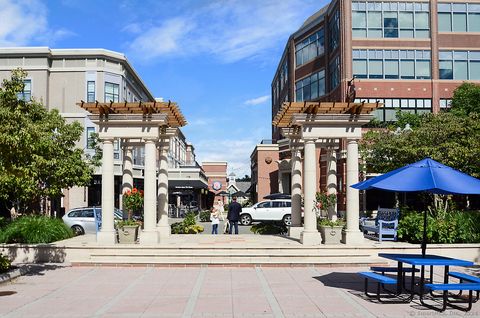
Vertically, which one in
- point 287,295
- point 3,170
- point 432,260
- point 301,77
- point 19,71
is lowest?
point 287,295

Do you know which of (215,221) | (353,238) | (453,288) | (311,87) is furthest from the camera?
(311,87)

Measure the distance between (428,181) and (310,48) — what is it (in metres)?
39.3

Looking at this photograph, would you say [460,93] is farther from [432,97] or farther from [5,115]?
[5,115]

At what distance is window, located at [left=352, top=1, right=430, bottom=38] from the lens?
39.1 m

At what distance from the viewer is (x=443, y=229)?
52.9ft

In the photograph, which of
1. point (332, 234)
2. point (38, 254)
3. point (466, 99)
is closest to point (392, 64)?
point (466, 99)

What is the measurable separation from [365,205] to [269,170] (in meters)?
15.4

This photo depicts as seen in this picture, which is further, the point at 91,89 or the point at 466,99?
the point at 91,89

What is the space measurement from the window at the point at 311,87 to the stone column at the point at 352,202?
28.2 metres

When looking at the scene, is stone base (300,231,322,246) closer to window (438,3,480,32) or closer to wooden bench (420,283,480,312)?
wooden bench (420,283,480,312)

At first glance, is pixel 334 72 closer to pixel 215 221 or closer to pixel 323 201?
pixel 215 221

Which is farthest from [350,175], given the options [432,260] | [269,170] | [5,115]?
[269,170]

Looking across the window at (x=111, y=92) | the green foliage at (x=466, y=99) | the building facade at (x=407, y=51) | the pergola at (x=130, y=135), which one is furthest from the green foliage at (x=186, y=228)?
the window at (x=111, y=92)

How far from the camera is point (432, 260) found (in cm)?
958
